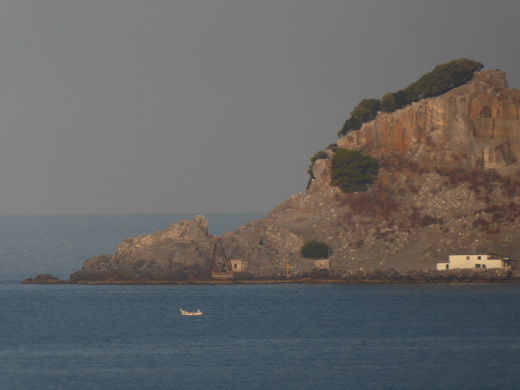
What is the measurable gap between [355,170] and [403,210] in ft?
29.8

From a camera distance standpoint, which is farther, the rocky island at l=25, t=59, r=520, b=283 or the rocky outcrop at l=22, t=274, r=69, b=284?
the rocky outcrop at l=22, t=274, r=69, b=284

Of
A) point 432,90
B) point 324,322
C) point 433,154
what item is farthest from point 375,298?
point 432,90

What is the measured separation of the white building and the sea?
169 inches

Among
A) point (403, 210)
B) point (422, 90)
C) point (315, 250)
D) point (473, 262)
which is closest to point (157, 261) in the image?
point (315, 250)

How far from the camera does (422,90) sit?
16800cm

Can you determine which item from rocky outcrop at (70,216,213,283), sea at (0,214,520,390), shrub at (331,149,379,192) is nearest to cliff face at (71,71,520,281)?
rocky outcrop at (70,216,213,283)

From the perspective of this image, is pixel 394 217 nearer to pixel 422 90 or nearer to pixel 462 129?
pixel 462 129

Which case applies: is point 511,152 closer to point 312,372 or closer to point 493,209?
point 493,209

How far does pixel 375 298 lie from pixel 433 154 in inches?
1476

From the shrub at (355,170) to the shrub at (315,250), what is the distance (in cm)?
1341

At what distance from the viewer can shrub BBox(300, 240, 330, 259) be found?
146750 mm

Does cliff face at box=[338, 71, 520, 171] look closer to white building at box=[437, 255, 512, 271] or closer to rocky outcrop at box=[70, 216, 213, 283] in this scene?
white building at box=[437, 255, 512, 271]

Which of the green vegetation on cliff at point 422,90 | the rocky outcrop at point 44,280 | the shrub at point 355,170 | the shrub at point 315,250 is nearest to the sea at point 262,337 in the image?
the rocky outcrop at point 44,280

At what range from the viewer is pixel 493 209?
5837 inches
